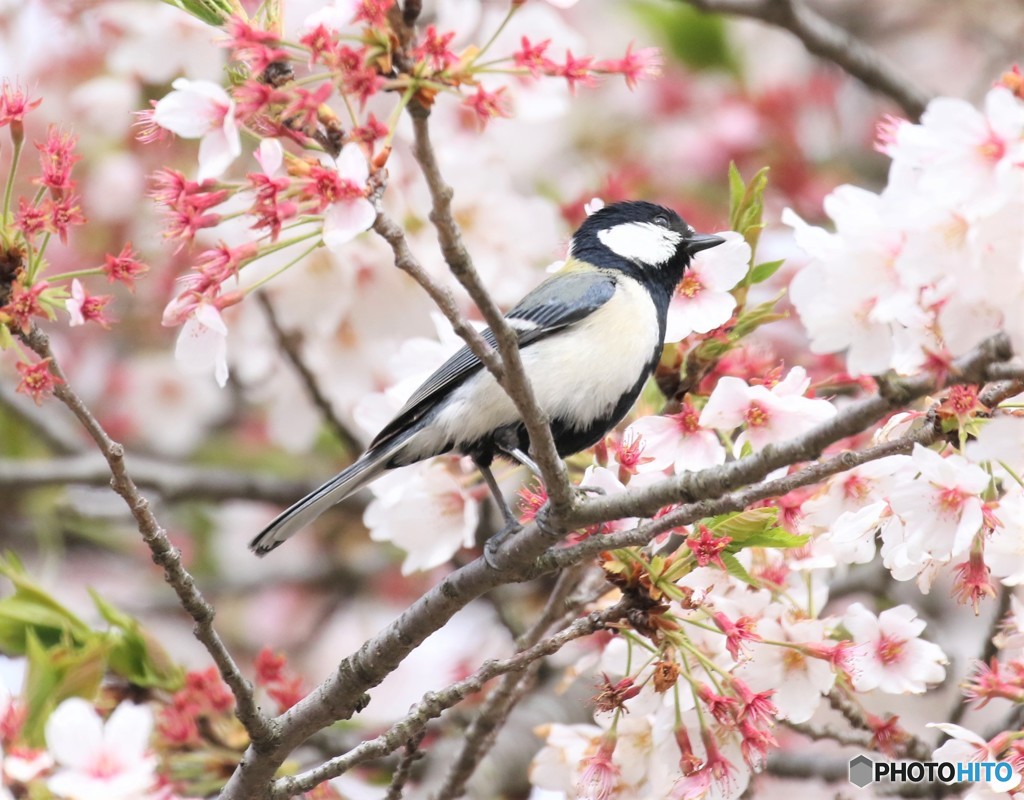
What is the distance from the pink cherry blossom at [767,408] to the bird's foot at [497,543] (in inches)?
18.3

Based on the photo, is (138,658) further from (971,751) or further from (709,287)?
(971,751)

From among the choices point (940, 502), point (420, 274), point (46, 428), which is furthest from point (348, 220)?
point (46, 428)

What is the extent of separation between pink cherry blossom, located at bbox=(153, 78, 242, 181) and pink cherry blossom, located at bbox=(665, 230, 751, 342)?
1.08 metres

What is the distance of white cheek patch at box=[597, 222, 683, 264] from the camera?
3359 mm

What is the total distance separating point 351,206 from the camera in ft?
5.79

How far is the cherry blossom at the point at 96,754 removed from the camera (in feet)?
5.88

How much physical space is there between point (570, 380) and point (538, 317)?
0.26 m

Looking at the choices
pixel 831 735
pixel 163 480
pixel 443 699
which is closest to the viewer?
pixel 443 699

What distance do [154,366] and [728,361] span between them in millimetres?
3461

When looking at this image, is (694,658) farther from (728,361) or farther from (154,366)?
(154,366)

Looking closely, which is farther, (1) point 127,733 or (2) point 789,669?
(2) point 789,669

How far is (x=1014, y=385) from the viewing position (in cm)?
197

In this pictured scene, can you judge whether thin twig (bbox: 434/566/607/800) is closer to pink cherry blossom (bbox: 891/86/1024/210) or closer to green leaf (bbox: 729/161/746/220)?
green leaf (bbox: 729/161/746/220)

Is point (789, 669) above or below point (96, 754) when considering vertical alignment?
above
